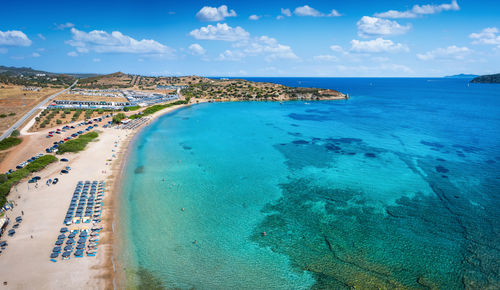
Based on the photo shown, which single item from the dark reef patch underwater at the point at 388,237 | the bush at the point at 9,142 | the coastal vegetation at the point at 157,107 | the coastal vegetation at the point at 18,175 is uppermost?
the coastal vegetation at the point at 157,107

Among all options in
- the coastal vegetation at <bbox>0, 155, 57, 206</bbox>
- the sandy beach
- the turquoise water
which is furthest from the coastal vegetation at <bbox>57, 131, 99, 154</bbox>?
the turquoise water

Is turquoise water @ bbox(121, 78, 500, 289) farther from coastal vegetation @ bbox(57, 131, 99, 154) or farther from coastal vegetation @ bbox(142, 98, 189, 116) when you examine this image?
coastal vegetation @ bbox(142, 98, 189, 116)

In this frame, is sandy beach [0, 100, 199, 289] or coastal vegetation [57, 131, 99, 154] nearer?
sandy beach [0, 100, 199, 289]

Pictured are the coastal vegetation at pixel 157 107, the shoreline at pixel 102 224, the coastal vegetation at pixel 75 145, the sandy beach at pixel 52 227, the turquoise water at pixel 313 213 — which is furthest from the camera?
the coastal vegetation at pixel 157 107

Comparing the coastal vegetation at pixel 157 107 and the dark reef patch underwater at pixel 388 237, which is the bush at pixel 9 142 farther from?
the dark reef patch underwater at pixel 388 237

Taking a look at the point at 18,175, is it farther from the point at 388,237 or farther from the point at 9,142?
the point at 388,237

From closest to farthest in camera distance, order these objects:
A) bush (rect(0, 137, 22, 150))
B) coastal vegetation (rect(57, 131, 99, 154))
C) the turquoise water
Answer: the turquoise water
coastal vegetation (rect(57, 131, 99, 154))
bush (rect(0, 137, 22, 150))

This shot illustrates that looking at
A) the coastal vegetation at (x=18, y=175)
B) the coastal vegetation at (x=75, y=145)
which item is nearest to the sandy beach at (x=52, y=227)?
the coastal vegetation at (x=18, y=175)

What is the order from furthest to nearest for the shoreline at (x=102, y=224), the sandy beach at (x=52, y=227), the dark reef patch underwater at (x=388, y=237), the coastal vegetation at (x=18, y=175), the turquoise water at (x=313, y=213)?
the coastal vegetation at (x=18, y=175)
the turquoise water at (x=313, y=213)
the dark reef patch underwater at (x=388, y=237)
the shoreline at (x=102, y=224)
the sandy beach at (x=52, y=227)
